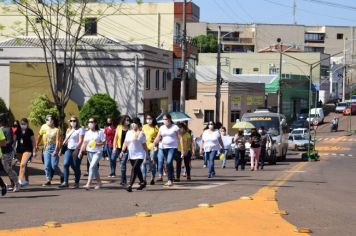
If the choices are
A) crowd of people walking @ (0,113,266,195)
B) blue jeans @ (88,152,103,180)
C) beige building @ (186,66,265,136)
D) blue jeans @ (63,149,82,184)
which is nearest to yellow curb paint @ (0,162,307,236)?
crowd of people walking @ (0,113,266,195)

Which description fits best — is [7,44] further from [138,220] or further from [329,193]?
[138,220]

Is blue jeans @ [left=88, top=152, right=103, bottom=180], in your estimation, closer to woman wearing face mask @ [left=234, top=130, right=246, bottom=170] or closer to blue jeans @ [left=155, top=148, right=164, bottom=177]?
blue jeans @ [left=155, top=148, right=164, bottom=177]

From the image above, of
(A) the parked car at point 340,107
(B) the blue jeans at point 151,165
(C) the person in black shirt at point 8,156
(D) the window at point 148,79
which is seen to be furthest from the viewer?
(A) the parked car at point 340,107

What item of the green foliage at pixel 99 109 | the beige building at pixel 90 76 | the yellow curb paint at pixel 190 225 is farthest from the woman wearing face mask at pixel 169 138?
the beige building at pixel 90 76

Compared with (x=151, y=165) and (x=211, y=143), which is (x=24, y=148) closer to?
(x=151, y=165)

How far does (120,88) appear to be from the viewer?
41.1m

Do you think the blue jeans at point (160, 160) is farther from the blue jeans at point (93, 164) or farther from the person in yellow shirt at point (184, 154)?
the blue jeans at point (93, 164)

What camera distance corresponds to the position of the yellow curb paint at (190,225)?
9.52 meters

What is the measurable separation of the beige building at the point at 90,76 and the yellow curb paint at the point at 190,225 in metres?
28.9

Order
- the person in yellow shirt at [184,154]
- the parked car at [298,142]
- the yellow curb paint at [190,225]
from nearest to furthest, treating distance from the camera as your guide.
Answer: the yellow curb paint at [190,225] < the person in yellow shirt at [184,154] < the parked car at [298,142]

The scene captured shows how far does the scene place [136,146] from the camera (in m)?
15.4

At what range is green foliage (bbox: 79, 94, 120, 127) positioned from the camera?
123ft

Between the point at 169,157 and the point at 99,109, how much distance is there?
2095 centimetres

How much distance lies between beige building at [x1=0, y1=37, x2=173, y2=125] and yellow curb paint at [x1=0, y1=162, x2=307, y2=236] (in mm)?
28882
